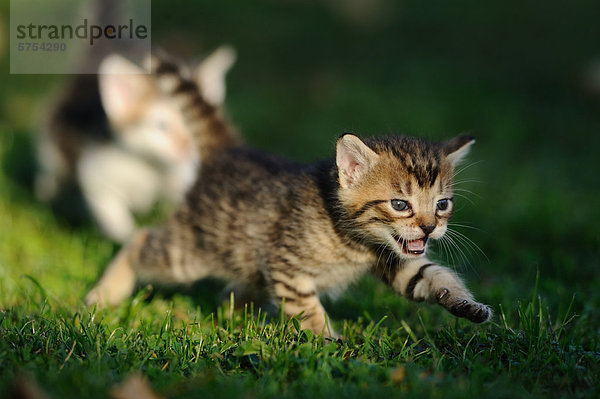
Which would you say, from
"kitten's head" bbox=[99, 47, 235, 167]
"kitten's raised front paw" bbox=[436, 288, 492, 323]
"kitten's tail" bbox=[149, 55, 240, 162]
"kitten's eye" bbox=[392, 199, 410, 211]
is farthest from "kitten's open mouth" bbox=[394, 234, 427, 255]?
"kitten's head" bbox=[99, 47, 235, 167]

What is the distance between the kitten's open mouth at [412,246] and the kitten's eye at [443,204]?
209 millimetres

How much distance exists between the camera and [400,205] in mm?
3268

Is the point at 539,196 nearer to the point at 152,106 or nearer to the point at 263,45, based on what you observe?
the point at 152,106

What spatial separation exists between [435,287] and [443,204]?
0.45m

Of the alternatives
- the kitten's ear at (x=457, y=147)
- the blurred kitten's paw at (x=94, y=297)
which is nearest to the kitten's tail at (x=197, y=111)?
the blurred kitten's paw at (x=94, y=297)

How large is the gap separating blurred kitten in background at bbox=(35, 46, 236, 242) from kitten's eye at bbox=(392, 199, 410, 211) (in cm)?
252

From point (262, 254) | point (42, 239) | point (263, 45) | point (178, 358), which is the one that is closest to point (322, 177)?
point (262, 254)

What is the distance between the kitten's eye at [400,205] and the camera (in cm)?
326

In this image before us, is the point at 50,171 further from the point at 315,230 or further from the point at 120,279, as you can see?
the point at 315,230

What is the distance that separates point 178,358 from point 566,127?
645 centimetres

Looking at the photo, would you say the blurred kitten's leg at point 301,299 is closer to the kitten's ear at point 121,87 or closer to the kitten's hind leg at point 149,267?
the kitten's hind leg at point 149,267

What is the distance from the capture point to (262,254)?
11.9 feet

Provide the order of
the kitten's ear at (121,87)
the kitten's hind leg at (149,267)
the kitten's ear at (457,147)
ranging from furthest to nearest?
the kitten's ear at (121,87) < the kitten's hind leg at (149,267) < the kitten's ear at (457,147)

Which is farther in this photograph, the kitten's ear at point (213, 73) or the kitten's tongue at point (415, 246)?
the kitten's ear at point (213, 73)
